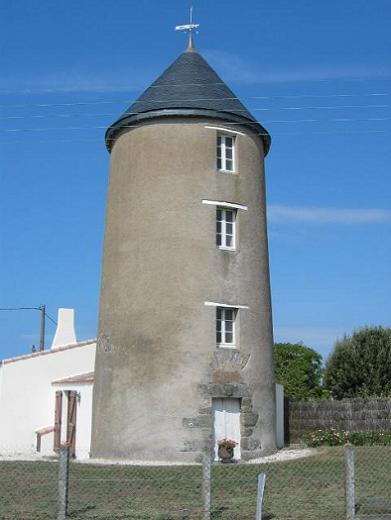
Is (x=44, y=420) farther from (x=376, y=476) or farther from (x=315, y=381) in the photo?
(x=315, y=381)

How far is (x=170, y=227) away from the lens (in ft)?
75.7

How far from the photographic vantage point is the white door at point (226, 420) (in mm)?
22734

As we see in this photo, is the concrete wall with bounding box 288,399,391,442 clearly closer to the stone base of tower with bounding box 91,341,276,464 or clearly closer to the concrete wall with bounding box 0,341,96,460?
the stone base of tower with bounding box 91,341,276,464

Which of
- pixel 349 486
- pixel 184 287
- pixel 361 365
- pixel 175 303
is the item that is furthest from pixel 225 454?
pixel 361 365

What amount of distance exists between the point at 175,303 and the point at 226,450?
14.7 feet

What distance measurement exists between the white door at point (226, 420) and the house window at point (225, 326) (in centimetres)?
171

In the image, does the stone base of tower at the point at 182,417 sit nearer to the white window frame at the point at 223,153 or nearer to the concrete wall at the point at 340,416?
the concrete wall at the point at 340,416

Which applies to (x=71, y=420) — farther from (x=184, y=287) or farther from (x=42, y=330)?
(x=42, y=330)

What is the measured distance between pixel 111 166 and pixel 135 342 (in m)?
6.19

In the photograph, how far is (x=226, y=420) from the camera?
23.0 metres

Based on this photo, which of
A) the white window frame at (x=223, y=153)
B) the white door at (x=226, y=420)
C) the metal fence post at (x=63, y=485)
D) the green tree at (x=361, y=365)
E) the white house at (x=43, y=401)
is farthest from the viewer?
the green tree at (x=361, y=365)

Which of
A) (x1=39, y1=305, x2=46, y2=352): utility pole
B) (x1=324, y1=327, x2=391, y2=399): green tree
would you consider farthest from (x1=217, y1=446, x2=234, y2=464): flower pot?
(x1=39, y1=305, x2=46, y2=352): utility pole

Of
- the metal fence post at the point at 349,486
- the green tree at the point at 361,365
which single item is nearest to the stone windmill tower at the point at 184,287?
the green tree at the point at 361,365

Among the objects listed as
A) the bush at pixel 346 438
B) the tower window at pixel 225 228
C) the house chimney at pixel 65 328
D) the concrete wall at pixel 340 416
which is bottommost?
the bush at pixel 346 438
